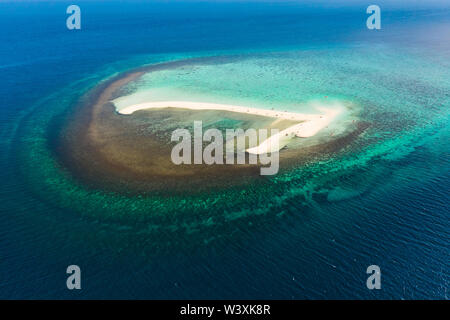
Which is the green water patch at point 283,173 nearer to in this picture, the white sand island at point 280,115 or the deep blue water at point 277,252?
the deep blue water at point 277,252

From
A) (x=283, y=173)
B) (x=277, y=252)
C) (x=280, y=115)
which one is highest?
(x=280, y=115)

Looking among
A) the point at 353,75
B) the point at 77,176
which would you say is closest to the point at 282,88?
the point at 353,75

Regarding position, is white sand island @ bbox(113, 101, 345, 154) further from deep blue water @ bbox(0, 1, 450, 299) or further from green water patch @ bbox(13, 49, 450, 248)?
deep blue water @ bbox(0, 1, 450, 299)

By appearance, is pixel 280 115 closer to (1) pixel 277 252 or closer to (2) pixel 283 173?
(2) pixel 283 173

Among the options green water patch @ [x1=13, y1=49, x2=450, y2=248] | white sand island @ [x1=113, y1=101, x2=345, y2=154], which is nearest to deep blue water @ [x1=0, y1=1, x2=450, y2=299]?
green water patch @ [x1=13, y1=49, x2=450, y2=248]

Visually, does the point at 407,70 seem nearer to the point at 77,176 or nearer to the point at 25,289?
the point at 77,176

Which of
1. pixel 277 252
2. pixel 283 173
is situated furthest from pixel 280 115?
pixel 277 252

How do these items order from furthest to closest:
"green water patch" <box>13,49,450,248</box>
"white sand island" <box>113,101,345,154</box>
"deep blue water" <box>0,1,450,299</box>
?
"white sand island" <box>113,101,345,154</box>
"green water patch" <box>13,49,450,248</box>
"deep blue water" <box>0,1,450,299</box>

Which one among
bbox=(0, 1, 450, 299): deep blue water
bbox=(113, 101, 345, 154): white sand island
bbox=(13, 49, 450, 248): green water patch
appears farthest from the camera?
bbox=(113, 101, 345, 154): white sand island

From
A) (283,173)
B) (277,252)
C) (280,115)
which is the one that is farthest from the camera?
(280,115)
